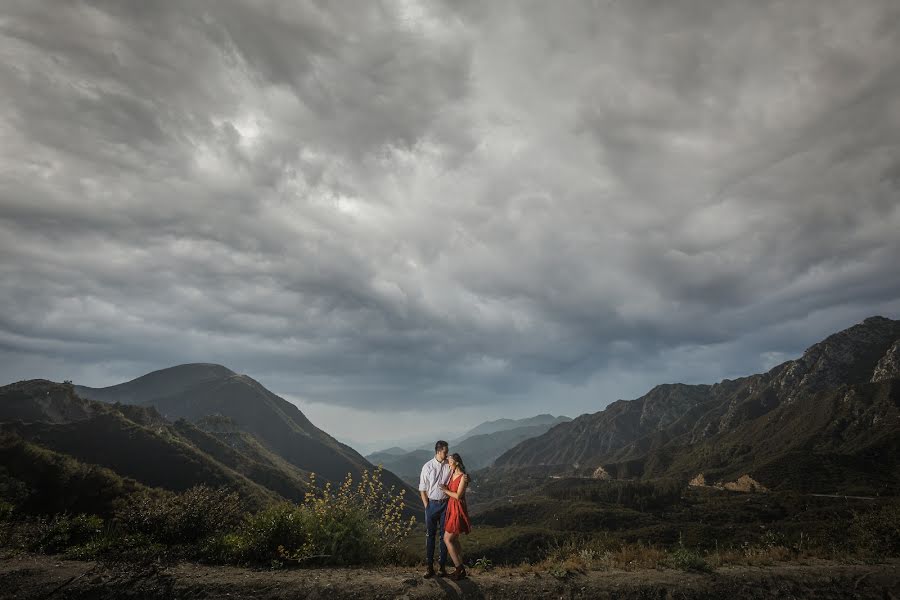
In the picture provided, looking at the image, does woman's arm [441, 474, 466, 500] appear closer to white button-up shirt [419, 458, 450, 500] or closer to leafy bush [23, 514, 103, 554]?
white button-up shirt [419, 458, 450, 500]

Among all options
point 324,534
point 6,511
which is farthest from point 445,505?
point 6,511

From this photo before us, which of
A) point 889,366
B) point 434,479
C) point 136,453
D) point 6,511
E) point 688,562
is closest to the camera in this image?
point 688,562

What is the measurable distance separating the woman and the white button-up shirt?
11cm

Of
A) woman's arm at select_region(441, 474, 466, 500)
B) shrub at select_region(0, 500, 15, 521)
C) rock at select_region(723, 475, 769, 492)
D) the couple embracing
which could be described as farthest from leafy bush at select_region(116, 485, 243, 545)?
rock at select_region(723, 475, 769, 492)

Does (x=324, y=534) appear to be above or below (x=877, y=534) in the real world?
above

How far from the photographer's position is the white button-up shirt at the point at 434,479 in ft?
29.2

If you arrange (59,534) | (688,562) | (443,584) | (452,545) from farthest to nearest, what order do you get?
(59,534)
(688,562)
(452,545)
(443,584)

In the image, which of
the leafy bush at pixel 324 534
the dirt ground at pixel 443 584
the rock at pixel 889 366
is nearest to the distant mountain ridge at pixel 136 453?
the leafy bush at pixel 324 534

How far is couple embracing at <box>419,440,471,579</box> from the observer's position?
329 inches

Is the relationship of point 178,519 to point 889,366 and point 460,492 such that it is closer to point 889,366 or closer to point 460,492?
point 460,492

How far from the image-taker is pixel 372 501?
37.7ft

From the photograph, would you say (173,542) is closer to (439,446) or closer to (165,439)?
(439,446)

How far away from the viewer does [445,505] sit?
29.2 ft

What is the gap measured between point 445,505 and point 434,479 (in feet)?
1.82
